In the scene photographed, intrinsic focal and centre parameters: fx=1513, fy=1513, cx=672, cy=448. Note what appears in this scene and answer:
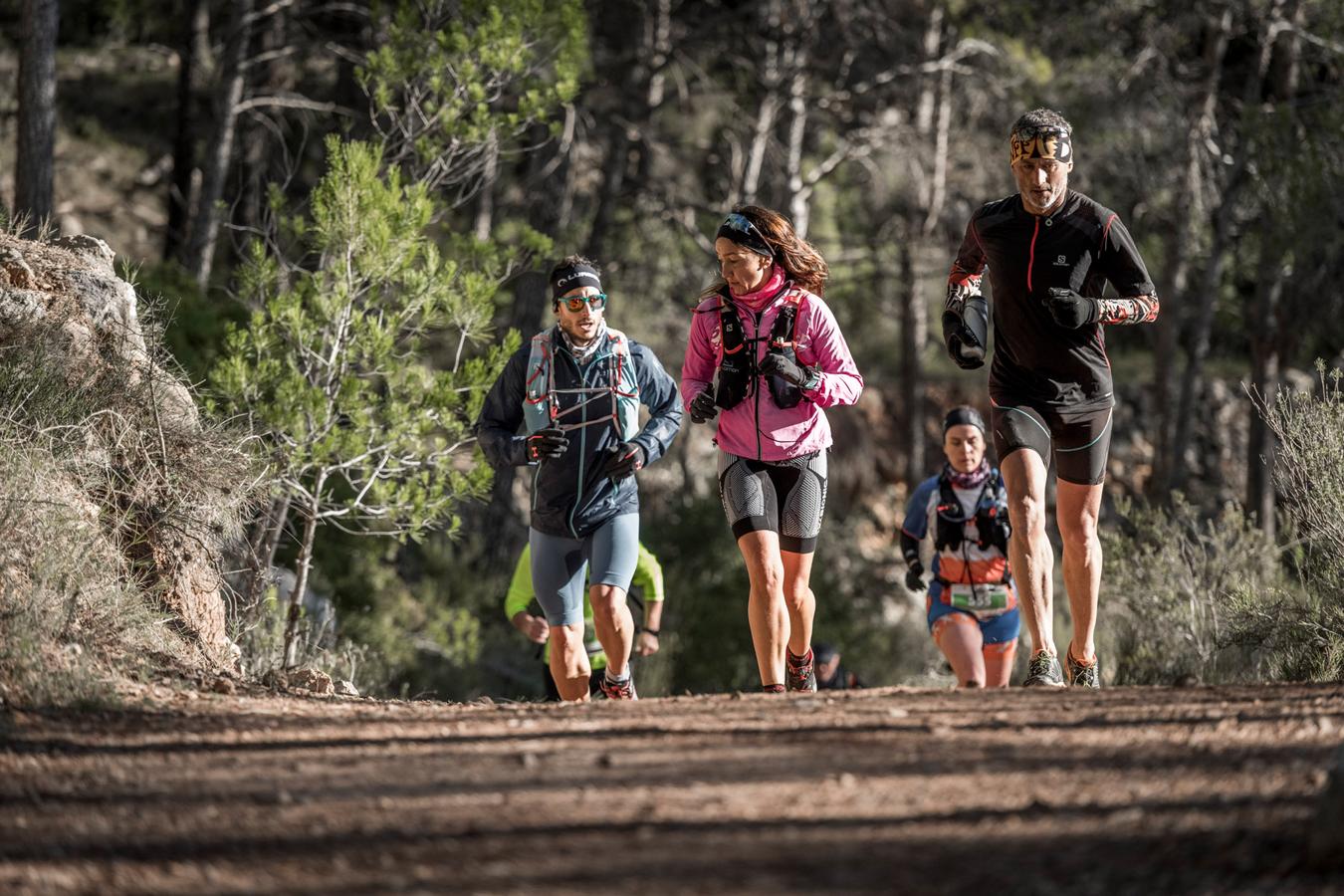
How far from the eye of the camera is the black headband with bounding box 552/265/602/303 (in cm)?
698

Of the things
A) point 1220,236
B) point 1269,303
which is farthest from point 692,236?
point 1269,303

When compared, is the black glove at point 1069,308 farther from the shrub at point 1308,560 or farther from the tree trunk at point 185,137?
the tree trunk at point 185,137

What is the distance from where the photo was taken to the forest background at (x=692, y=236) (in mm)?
9492

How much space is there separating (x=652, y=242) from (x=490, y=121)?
11173 millimetres

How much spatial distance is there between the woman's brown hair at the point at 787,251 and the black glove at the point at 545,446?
0.99 m

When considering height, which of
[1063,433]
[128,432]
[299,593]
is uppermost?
[1063,433]

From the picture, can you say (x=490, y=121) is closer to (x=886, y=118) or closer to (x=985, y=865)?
(x=985, y=865)

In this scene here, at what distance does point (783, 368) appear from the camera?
6516mm

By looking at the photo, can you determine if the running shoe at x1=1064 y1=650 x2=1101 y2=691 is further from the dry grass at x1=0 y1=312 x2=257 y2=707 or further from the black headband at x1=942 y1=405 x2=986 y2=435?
the dry grass at x1=0 y1=312 x2=257 y2=707

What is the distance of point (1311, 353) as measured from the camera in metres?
25.0

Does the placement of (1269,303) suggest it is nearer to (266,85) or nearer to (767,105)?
(767,105)

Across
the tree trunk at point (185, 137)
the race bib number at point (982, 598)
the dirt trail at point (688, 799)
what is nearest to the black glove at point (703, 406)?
the dirt trail at point (688, 799)

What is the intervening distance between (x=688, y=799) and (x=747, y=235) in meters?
3.40

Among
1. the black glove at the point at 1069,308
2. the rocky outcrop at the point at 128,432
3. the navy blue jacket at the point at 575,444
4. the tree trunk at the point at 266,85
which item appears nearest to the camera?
the black glove at the point at 1069,308
